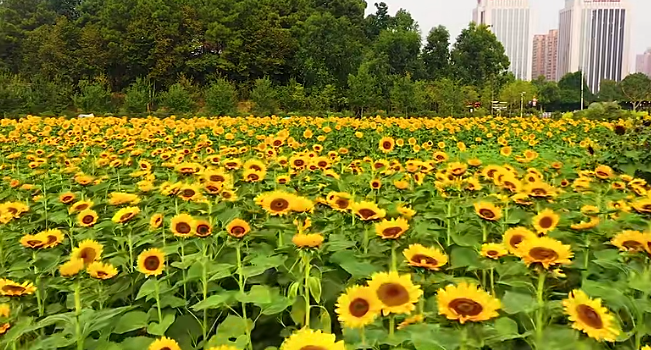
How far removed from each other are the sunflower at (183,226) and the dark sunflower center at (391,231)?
1.87 ft

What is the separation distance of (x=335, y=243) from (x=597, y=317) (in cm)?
87

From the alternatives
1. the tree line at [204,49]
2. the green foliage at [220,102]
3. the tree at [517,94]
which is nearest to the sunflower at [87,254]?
the green foliage at [220,102]

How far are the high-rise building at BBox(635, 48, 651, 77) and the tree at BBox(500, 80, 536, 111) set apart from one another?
57.8 metres

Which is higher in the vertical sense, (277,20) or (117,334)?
(277,20)

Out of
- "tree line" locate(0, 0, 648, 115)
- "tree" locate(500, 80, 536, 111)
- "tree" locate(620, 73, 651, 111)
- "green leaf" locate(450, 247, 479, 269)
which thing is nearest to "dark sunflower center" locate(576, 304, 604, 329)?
"green leaf" locate(450, 247, 479, 269)

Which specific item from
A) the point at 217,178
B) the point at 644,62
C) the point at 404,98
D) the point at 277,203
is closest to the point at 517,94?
the point at 404,98

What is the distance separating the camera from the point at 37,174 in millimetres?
3633

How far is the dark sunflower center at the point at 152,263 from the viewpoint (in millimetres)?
1600

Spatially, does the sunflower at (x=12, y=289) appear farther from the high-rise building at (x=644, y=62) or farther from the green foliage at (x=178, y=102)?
the high-rise building at (x=644, y=62)

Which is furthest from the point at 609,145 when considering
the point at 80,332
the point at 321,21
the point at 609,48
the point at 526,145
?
the point at 609,48

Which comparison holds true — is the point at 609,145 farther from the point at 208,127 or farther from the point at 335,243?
the point at 208,127

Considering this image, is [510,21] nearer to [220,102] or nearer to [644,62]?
[644,62]

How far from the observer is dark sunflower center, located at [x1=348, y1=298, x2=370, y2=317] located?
1.12m

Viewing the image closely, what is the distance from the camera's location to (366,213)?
66.9 inches
